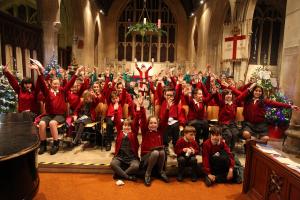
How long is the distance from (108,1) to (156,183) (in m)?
15.8

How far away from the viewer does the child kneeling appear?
3.70m

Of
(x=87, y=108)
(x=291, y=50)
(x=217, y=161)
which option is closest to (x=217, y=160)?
(x=217, y=161)

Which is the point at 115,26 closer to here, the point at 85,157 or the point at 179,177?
the point at 85,157

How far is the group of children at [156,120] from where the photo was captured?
3783mm

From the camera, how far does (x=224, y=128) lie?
4.48m

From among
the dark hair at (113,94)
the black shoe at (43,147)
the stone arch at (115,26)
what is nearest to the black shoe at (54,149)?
the black shoe at (43,147)

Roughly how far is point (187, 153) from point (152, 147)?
516 mm

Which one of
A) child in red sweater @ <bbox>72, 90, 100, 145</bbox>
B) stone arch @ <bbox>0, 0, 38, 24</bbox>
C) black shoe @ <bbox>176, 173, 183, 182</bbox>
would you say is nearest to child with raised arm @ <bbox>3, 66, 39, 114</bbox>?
child in red sweater @ <bbox>72, 90, 100, 145</bbox>

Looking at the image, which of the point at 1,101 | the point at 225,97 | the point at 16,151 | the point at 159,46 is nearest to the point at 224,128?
the point at 225,97

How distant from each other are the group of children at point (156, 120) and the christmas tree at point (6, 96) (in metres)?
0.42

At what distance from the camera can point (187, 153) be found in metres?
3.76

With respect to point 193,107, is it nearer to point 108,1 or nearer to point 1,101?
point 1,101

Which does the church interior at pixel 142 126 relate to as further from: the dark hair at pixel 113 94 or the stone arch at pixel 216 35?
the stone arch at pixel 216 35

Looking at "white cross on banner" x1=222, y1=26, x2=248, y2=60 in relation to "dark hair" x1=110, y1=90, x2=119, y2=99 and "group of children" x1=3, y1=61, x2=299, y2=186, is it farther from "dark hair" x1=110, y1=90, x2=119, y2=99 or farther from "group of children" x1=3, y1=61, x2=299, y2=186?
"dark hair" x1=110, y1=90, x2=119, y2=99
